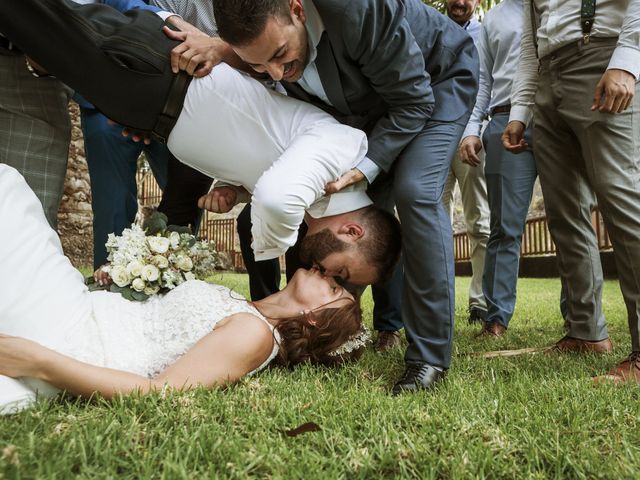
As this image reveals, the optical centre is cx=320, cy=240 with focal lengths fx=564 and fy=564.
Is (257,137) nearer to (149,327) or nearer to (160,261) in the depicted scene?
(160,261)

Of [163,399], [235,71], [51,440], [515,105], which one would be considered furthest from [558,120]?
[51,440]

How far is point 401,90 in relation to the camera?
2430mm

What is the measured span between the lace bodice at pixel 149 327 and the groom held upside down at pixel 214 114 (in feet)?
1.19

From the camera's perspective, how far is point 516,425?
67.6 inches

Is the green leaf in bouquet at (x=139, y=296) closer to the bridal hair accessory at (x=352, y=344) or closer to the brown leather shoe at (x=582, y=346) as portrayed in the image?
the bridal hair accessory at (x=352, y=344)

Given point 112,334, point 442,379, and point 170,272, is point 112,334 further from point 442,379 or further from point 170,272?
point 442,379

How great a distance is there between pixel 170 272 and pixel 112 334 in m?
0.53

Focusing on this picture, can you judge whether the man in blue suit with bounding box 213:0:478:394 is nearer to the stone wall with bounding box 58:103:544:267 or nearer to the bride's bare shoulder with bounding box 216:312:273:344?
the bride's bare shoulder with bounding box 216:312:273:344

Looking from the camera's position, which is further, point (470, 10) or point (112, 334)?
point (470, 10)

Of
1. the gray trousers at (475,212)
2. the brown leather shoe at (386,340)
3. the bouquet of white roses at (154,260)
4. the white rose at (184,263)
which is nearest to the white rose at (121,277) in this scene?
the bouquet of white roses at (154,260)

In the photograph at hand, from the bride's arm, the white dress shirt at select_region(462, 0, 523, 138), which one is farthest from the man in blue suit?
the white dress shirt at select_region(462, 0, 523, 138)

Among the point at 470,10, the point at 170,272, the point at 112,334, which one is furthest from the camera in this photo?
the point at 470,10

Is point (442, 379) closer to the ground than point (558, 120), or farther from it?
closer to the ground

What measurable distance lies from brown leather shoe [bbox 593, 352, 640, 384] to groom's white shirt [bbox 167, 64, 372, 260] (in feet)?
4.20
